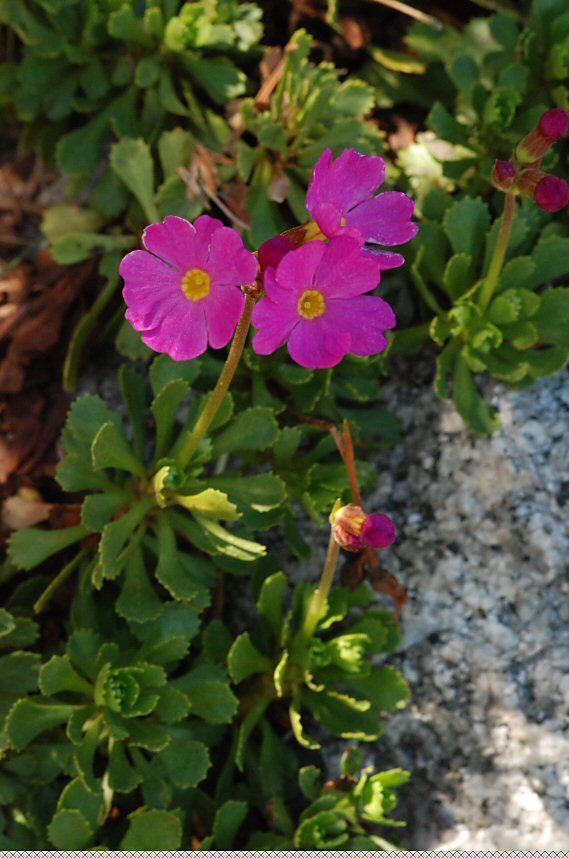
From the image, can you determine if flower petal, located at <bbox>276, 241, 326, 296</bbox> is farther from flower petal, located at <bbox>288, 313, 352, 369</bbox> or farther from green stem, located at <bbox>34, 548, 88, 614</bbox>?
green stem, located at <bbox>34, 548, 88, 614</bbox>

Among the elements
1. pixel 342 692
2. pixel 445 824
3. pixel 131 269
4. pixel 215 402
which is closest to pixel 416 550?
pixel 342 692

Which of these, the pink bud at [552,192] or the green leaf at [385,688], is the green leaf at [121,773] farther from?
the pink bud at [552,192]

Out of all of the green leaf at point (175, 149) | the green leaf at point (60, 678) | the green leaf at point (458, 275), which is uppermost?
the green leaf at point (175, 149)

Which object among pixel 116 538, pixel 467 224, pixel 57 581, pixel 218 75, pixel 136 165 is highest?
pixel 218 75

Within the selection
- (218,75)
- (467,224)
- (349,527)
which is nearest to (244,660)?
(349,527)

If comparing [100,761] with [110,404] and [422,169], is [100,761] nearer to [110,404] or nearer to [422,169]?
[110,404]

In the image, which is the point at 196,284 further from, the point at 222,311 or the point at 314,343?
the point at 314,343

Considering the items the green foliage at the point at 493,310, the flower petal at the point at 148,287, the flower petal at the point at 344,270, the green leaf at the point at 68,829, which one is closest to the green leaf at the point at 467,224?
the green foliage at the point at 493,310

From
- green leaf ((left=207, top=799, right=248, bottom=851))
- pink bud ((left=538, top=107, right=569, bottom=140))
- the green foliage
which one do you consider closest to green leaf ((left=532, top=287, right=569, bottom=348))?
the green foliage
